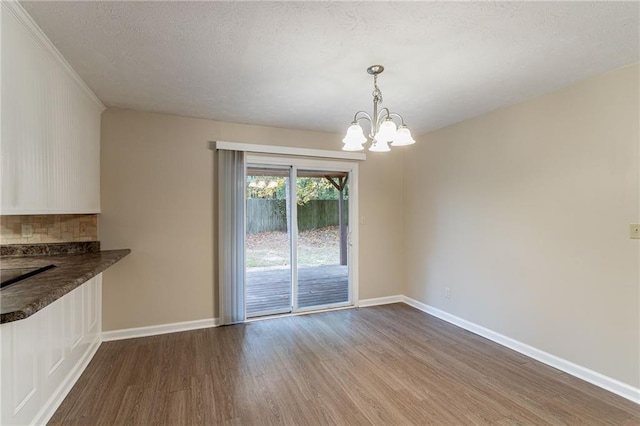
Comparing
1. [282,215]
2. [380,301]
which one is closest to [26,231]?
[282,215]

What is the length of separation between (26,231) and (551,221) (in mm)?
4879

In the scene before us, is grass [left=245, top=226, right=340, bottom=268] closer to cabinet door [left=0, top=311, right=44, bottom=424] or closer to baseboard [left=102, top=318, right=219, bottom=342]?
baseboard [left=102, top=318, right=219, bottom=342]

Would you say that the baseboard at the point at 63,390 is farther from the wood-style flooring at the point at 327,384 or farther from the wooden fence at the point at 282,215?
the wooden fence at the point at 282,215

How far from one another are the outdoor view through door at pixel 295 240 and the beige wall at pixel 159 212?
0.55 metres

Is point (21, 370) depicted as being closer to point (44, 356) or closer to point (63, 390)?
point (44, 356)

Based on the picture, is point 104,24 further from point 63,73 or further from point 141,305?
point 141,305

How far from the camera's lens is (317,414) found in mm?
2104

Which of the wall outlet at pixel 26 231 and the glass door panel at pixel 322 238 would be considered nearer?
the wall outlet at pixel 26 231

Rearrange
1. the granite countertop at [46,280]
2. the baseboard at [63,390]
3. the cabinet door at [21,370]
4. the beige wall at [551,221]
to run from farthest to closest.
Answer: the beige wall at [551,221] → the baseboard at [63,390] → the cabinet door at [21,370] → the granite countertop at [46,280]

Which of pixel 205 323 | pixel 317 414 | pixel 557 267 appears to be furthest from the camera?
pixel 205 323

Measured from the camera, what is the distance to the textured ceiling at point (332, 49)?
5.54 feet

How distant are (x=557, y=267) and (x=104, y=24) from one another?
3943mm

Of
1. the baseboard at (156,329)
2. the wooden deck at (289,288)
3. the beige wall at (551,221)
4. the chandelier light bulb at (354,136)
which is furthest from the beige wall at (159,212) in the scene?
the beige wall at (551,221)

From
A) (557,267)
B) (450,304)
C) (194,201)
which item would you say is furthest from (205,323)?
(557,267)
